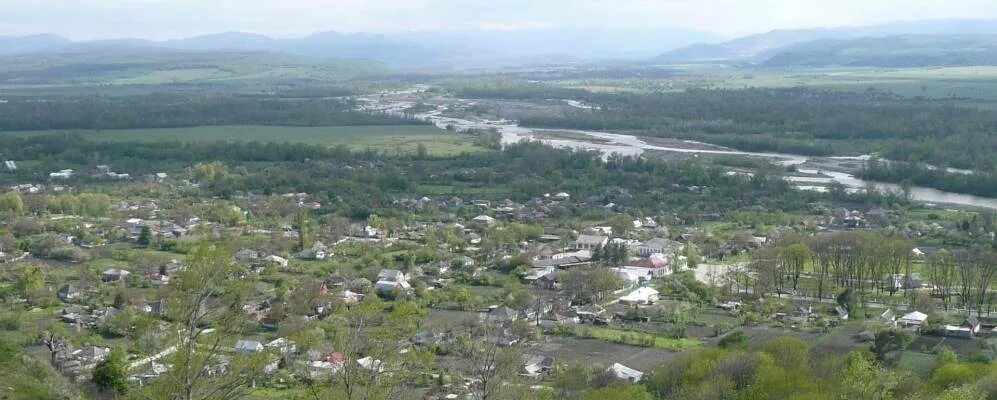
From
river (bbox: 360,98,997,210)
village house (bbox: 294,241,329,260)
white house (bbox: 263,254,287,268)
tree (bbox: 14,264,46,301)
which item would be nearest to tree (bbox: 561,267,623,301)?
village house (bbox: 294,241,329,260)

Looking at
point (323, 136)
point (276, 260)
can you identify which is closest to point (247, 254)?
point (276, 260)

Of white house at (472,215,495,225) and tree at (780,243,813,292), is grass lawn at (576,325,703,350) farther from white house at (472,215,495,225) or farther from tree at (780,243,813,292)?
white house at (472,215,495,225)

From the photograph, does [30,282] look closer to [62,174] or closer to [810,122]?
[62,174]

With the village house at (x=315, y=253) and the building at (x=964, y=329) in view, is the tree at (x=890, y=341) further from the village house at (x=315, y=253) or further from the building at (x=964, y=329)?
the village house at (x=315, y=253)

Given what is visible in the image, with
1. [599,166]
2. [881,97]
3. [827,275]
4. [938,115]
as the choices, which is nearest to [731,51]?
[881,97]

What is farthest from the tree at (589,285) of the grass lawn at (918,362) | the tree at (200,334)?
the tree at (200,334)

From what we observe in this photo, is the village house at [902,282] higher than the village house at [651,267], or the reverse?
the village house at [902,282]
